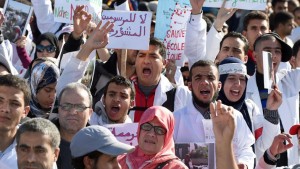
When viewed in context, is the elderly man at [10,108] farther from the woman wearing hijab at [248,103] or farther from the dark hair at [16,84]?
the woman wearing hijab at [248,103]

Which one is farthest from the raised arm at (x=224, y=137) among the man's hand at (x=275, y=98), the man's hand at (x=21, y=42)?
the man's hand at (x=21, y=42)

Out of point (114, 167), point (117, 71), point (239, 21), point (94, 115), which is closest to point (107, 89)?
point (94, 115)

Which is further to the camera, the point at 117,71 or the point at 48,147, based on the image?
the point at 117,71

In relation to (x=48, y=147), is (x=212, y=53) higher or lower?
higher

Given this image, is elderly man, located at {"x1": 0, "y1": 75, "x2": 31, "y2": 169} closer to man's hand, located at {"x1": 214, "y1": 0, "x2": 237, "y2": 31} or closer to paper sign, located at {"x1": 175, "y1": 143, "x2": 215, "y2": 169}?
paper sign, located at {"x1": 175, "y1": 143, "x2": 215, "y2": 169}

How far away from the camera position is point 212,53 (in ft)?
32.4

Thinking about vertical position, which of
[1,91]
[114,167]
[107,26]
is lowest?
[114,167]

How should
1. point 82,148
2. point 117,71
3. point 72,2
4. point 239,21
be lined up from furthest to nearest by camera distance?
point 239,21 → point 72,2 → point 117,71 → point 82,148

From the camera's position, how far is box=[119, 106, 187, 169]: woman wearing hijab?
22.8 ft

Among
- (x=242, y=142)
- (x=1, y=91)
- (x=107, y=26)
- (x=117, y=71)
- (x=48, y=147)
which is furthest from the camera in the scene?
(x=117, y=71)

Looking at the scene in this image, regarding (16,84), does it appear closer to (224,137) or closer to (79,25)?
(224,137)

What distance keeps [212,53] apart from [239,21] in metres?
3.73

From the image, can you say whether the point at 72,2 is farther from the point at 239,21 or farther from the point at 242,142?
the point at 239,21

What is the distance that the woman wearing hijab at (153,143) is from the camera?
695 cm
